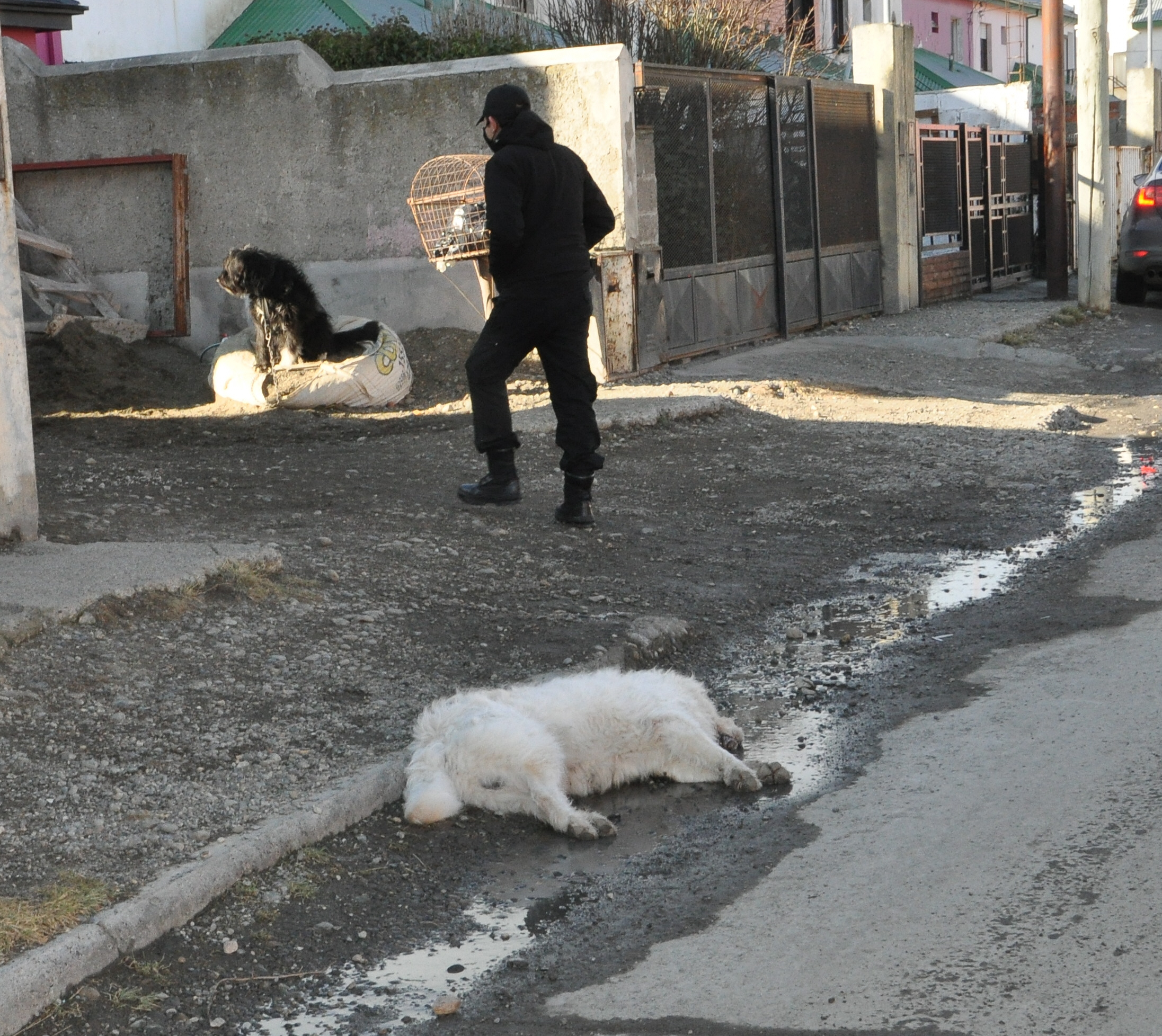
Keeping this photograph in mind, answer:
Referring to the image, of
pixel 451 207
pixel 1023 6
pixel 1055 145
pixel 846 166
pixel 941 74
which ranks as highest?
pixel 1023 6

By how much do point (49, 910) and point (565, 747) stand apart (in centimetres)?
149

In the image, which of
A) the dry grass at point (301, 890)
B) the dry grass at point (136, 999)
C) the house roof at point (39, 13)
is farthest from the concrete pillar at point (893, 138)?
the dry grass at point (136, 999)

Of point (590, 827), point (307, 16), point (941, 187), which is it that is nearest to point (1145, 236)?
point (941, 187)

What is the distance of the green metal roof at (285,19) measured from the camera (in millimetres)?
20750

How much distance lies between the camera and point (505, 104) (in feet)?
Answer: 22.5

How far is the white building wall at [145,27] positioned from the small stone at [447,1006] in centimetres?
1785

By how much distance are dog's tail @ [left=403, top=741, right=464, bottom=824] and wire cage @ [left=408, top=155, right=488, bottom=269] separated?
268 inches

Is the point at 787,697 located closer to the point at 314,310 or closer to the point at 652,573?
the point at 652,573

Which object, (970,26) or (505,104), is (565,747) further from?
(970,26)

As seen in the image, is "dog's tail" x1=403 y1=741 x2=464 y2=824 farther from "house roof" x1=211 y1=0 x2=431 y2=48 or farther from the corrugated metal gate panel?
"house roof" x1=211 y1=0 x2=431 y2=48

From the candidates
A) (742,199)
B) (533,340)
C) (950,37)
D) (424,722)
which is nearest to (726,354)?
(742,199)

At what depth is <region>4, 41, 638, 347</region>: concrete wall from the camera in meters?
11.7

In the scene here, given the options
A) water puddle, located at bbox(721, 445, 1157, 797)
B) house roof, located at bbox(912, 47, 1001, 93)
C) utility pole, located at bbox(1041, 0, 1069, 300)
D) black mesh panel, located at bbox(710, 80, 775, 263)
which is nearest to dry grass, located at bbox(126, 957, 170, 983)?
water puddle, located at bbox(721, 445, 1157, 797)

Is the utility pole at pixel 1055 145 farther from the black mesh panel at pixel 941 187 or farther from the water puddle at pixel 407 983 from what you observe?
the water puddle at pixel 407 983
